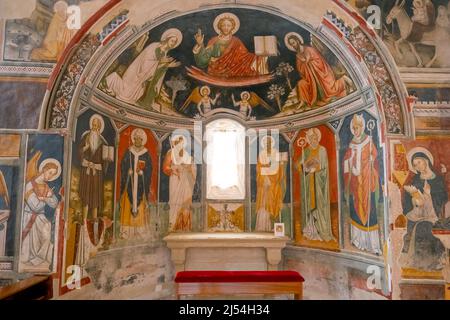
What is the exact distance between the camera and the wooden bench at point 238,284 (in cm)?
492

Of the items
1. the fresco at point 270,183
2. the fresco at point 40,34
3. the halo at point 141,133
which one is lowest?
the fresco at point 270,183

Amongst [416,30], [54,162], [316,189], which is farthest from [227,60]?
[54,162]

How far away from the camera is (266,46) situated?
27.0 feet

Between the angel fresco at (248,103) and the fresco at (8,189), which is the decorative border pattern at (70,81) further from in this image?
the angel fresco at (248,103)

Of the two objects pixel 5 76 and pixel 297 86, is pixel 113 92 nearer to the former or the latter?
pixel 5 76

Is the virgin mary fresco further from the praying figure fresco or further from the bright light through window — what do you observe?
the praying figure fresco

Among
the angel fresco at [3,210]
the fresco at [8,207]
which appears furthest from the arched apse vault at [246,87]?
the angel fresco at [3,210]

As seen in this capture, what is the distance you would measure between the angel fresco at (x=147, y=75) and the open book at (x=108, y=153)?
105cm

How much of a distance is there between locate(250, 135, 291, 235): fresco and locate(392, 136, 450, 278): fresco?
294 centimetres

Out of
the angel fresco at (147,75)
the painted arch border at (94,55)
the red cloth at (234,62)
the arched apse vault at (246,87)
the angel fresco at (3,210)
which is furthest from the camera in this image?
the red cloth at (234,62)

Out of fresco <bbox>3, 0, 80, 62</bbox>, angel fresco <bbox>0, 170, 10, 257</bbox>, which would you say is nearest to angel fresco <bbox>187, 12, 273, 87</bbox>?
fresco <bbox>3, 0, 80, 62</bbox>

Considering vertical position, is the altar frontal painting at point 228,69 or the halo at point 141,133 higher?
the altar frontal painting at point 228,69

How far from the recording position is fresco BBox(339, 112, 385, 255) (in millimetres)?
6711
